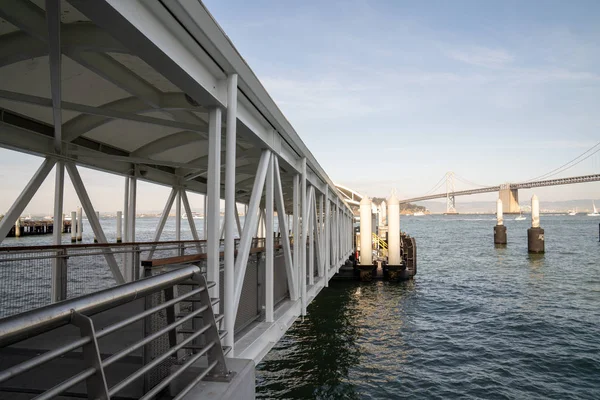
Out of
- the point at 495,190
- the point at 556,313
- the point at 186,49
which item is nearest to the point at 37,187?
the point at 186,49

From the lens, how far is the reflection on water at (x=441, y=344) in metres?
11.1

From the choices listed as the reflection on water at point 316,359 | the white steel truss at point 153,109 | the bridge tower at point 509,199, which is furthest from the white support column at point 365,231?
the bridge tower at point 509,199

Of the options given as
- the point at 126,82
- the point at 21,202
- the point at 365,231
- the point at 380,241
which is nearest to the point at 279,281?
the point at 21,202

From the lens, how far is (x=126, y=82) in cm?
519

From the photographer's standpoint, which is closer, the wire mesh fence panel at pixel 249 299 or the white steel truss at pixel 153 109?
the white steel truss at pixel 153 109

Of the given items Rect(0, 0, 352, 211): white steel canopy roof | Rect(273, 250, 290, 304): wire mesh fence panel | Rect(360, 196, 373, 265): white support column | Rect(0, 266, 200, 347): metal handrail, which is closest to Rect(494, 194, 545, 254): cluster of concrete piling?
Rect(360, 196, 373, 265): white support column

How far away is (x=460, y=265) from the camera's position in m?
35.8

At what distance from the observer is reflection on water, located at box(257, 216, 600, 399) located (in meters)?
11.1

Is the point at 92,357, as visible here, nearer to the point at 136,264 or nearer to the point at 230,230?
the point at 230,230

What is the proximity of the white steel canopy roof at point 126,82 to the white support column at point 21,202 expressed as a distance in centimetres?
44

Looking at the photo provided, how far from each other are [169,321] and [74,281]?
4327 millimetres

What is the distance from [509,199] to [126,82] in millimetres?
112276

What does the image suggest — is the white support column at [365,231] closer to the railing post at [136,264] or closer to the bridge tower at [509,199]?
the railing post at [136,264]

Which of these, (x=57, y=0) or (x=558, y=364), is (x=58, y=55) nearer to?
(x=57, y=0)
